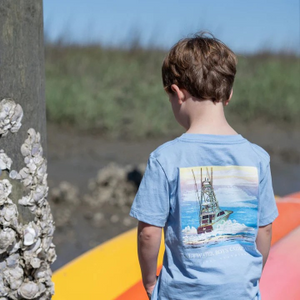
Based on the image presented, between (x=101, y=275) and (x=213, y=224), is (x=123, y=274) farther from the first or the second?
(x=213, y=224)

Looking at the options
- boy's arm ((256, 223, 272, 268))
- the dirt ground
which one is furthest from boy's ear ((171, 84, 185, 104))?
the dirt ground

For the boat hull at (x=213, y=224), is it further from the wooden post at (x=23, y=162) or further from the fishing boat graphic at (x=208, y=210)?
the wooden post at (x=23, y=162)

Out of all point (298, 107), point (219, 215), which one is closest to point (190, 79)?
point (219, 215)

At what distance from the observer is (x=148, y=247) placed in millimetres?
1383

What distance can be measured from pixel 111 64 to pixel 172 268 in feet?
32.9

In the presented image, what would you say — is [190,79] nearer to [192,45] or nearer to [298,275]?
[192,45]

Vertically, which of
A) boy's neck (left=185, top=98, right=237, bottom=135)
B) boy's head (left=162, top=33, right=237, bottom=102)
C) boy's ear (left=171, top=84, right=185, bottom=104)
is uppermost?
boy's head (left=162, top=33, right=237, bottom=102)

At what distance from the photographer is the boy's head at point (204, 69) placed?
1.37 metres

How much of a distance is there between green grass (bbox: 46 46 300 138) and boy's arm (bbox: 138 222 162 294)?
7.02m

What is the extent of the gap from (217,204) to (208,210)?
29 millimetres

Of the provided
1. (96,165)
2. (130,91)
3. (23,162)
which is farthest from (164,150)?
(130,91)

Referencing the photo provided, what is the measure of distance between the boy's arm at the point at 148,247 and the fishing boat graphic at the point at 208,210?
120 mm

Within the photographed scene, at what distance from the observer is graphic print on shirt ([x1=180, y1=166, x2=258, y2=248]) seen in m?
1.34

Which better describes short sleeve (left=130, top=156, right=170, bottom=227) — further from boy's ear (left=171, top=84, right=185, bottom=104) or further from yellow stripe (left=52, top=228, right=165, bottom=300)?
yellow stripe (left=52, top=228, right=165, bottom=300)
